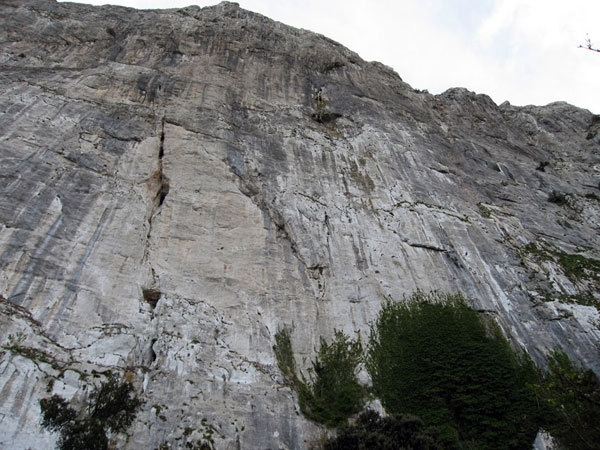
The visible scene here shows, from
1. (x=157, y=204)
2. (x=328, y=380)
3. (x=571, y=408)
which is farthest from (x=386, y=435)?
(x=157, y=204)

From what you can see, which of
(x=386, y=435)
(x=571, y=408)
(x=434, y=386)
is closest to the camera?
(x=386, y=435)

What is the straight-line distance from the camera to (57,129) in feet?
71.4

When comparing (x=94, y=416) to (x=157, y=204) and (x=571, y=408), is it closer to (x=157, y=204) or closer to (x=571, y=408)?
(x=157, y=204)

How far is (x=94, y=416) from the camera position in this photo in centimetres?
1338

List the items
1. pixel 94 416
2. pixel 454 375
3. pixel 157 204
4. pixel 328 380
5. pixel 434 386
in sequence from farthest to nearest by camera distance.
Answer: pixel 157 204 < pixel 454 375 < pixel 434 386 < pixel 328 380 < pixel 94 416

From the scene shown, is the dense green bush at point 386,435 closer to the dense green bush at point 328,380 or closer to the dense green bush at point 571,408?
the dense green bush at point 328,380

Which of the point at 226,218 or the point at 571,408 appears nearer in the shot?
the point at 571,408

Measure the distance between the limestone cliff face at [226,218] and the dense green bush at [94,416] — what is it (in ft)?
1.10

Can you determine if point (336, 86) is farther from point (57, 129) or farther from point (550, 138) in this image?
→ point (550, 138)

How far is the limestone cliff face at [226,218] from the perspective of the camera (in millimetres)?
15242

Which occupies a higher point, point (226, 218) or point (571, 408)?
point (226, 218)

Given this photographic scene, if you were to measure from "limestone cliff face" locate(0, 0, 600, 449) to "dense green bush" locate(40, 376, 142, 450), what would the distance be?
0.34m

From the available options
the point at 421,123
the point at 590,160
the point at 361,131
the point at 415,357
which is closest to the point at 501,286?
the point at 415,357

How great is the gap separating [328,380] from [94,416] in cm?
840
